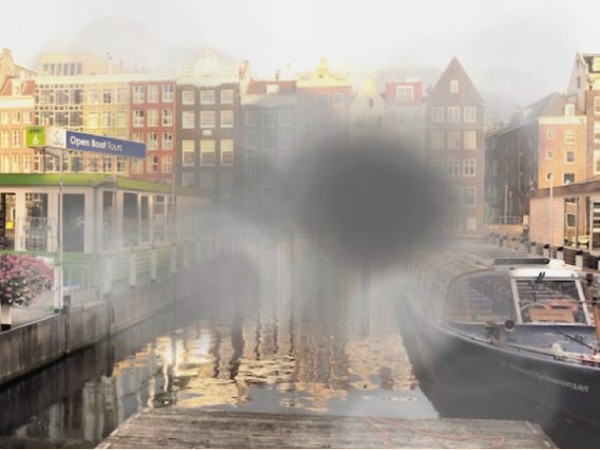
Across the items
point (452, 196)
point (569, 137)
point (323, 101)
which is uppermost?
point (323, 101)

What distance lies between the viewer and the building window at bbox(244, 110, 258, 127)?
18189mm

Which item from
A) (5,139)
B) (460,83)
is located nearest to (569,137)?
(460,83)

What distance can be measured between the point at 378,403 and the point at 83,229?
32.5 ft

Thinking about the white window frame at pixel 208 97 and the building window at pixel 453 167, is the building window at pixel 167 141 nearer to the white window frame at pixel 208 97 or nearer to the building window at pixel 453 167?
the white window frame at pixel 208 97

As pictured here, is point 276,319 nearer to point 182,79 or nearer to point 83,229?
point 83,229

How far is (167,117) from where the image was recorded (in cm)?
1642

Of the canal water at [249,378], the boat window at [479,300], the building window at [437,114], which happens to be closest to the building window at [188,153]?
the canal water at [249,378]

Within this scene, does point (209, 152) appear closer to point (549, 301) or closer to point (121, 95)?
point (121, 95)

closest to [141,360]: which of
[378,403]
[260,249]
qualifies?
Answer: [378,403]

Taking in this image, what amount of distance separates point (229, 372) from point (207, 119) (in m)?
7.72

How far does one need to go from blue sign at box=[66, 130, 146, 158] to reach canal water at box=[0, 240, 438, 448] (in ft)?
13.8

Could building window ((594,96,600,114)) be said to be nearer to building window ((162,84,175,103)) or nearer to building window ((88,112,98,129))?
building window ((162,84,175,103))

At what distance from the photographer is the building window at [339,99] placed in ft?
47.7

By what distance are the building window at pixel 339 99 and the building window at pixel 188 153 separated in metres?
5.18
